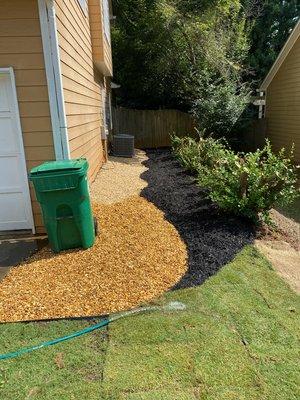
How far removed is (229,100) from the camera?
42.5 ft

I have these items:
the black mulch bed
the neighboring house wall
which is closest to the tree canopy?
the black mulch bed

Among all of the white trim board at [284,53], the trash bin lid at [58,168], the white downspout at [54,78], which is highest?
the white trim board at [284,53]

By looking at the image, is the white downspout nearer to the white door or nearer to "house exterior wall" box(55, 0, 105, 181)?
"house exterior wall" box(55, 0, 105, 181)

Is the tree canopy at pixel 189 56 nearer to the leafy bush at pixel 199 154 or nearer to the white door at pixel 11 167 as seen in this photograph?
the leafy bush at pixel 199 154

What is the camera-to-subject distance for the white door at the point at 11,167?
4379 mm

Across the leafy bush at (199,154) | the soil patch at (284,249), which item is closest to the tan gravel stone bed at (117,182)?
the leafy bush at (199,154)

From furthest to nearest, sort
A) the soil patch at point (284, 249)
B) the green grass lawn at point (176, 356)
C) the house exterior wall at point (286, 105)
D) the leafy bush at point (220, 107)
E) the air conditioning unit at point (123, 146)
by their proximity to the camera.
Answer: the leafy bush at point (220, 107)
the air conditioning unit at point (123, 146)
the house exterior wall at point (286, 105)
the soil patch at point (284, 249)
the green grass lawn at point (176, 356)

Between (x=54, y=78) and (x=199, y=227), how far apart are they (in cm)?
280

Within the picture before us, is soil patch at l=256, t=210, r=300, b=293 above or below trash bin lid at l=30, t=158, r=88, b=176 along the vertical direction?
below

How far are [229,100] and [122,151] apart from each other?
447 centimetres

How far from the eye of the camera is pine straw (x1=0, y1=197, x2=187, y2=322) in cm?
319

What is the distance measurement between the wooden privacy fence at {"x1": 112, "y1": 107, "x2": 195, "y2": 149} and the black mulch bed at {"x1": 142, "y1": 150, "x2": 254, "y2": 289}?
9148mm

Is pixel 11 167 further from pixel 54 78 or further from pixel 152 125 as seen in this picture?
pixel 152 125

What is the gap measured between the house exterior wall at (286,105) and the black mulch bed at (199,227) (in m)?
5.81
